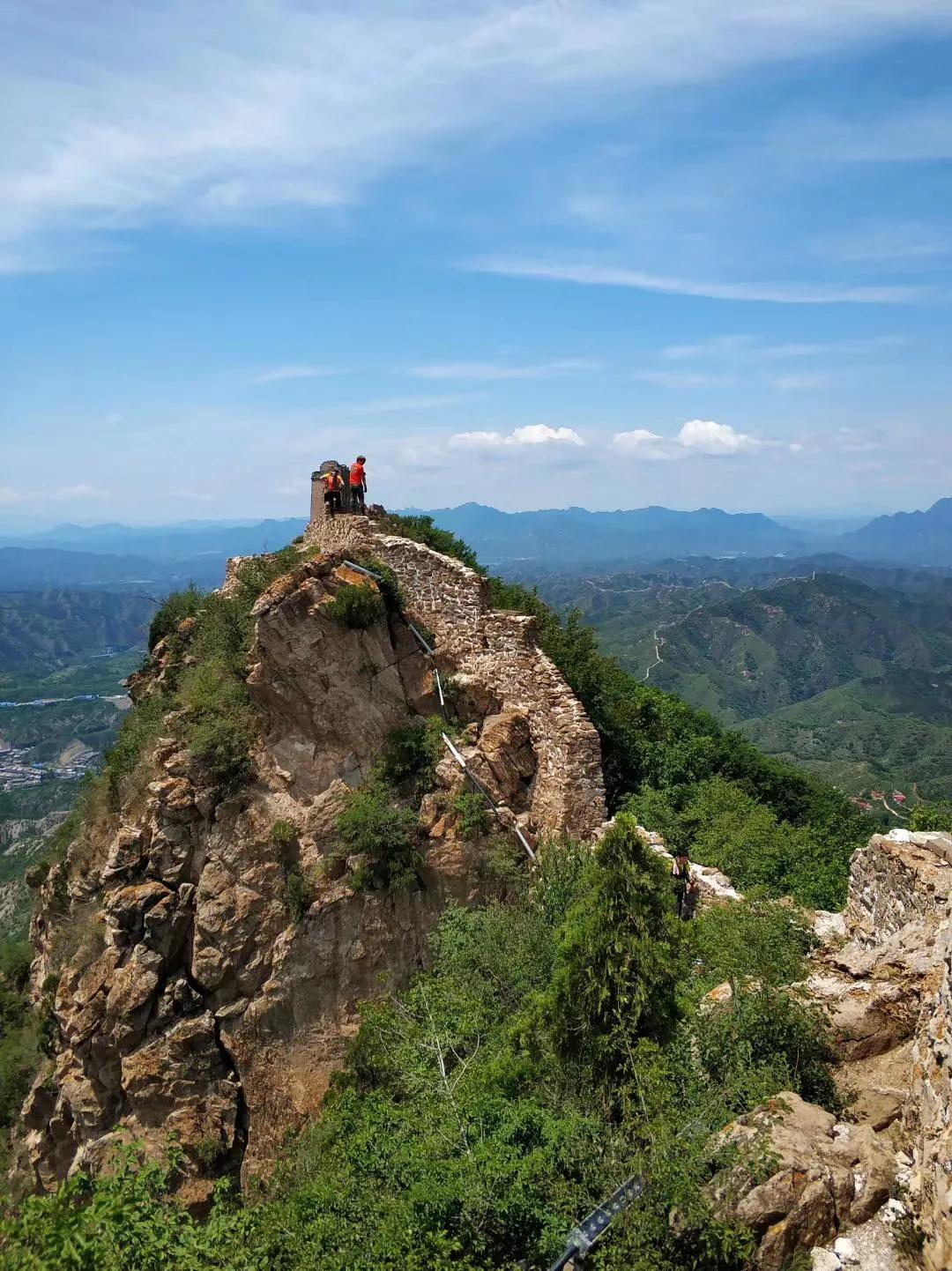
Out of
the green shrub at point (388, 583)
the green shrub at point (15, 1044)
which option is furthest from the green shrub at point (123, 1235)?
the green shrub at point (15, 1044)

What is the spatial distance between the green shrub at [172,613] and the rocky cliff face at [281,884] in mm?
7642

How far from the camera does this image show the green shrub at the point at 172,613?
23.7 meters

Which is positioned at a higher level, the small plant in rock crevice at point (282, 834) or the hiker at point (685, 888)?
the small plant in rock crevice at point (282, 834)

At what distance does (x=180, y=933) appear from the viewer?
602 inches

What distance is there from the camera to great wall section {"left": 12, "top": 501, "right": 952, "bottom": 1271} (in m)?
14.4

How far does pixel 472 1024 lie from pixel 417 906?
4724 millimetres

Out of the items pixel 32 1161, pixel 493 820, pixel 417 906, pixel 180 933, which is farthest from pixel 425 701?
pixel 32 1161

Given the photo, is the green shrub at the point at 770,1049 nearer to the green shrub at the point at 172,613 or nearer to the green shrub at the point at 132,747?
the green shrub at the point at 132,747

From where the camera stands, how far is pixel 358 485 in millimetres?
18688

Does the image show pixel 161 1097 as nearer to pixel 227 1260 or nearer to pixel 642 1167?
pixel 227 1260

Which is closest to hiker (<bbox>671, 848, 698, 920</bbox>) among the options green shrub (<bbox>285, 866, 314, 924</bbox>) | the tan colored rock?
the tan colored rock

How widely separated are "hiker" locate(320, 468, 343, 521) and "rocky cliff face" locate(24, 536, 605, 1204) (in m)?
2.22

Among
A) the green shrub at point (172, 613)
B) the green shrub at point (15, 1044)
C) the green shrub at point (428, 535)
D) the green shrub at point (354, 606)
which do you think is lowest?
the green shrub at point (15, 1044)

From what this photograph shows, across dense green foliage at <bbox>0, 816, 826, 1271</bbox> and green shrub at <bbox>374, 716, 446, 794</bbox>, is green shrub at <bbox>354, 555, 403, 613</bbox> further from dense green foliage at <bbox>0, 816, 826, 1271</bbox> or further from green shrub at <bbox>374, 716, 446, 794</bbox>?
dense green foliage at <bbox>0, 816, 826, 1271</bbox>
